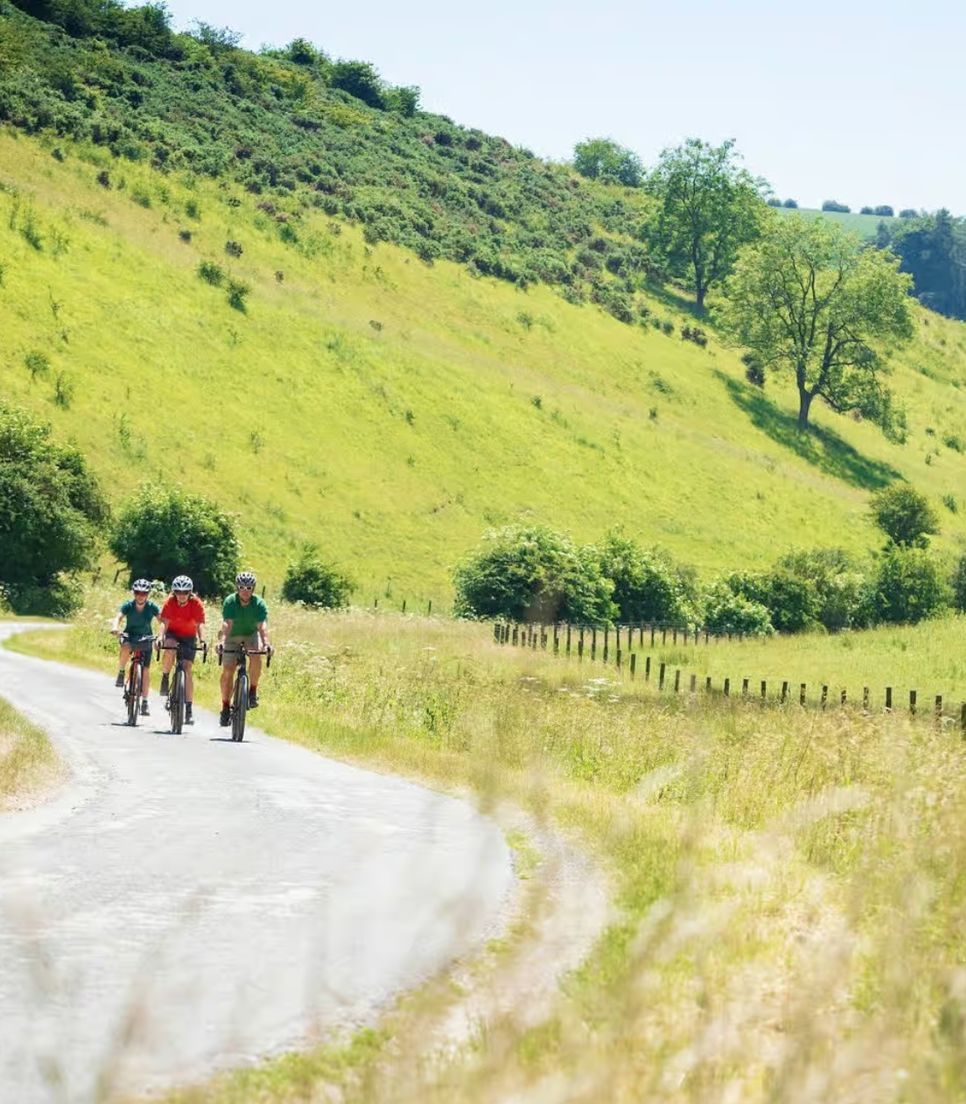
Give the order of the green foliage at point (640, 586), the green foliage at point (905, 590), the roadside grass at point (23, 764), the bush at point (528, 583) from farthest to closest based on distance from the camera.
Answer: the green foliage at point (905, 590)
the green foliage at point (640, 586)
the bush at point (528, 583)
the roadside grass at point (23, 764)

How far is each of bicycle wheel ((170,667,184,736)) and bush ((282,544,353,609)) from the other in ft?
133

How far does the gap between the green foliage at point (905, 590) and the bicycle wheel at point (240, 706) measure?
2414 inches

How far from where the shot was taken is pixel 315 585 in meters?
63.1

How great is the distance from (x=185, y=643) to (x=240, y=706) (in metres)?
1.37

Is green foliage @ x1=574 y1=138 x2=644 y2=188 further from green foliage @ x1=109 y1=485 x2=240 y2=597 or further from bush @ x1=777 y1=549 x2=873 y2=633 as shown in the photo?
green foliage @ x1=109 y1=485 x2=240 y2=597

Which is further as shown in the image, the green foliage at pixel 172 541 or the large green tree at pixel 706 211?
the large green tree at pixel 706 211

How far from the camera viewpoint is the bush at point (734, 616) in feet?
230

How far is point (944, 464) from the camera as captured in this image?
393ft

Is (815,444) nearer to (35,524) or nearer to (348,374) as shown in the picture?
(348,374)

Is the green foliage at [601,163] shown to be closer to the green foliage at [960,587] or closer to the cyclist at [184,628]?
the green foliage at [960,587]

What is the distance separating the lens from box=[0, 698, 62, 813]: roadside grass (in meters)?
14.4

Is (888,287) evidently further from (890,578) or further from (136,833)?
(136,833)

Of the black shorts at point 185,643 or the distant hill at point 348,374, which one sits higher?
the distant hill at point 348,374

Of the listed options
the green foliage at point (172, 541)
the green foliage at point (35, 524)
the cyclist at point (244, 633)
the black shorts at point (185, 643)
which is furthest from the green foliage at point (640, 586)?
the cyclist at point (244, 633)
